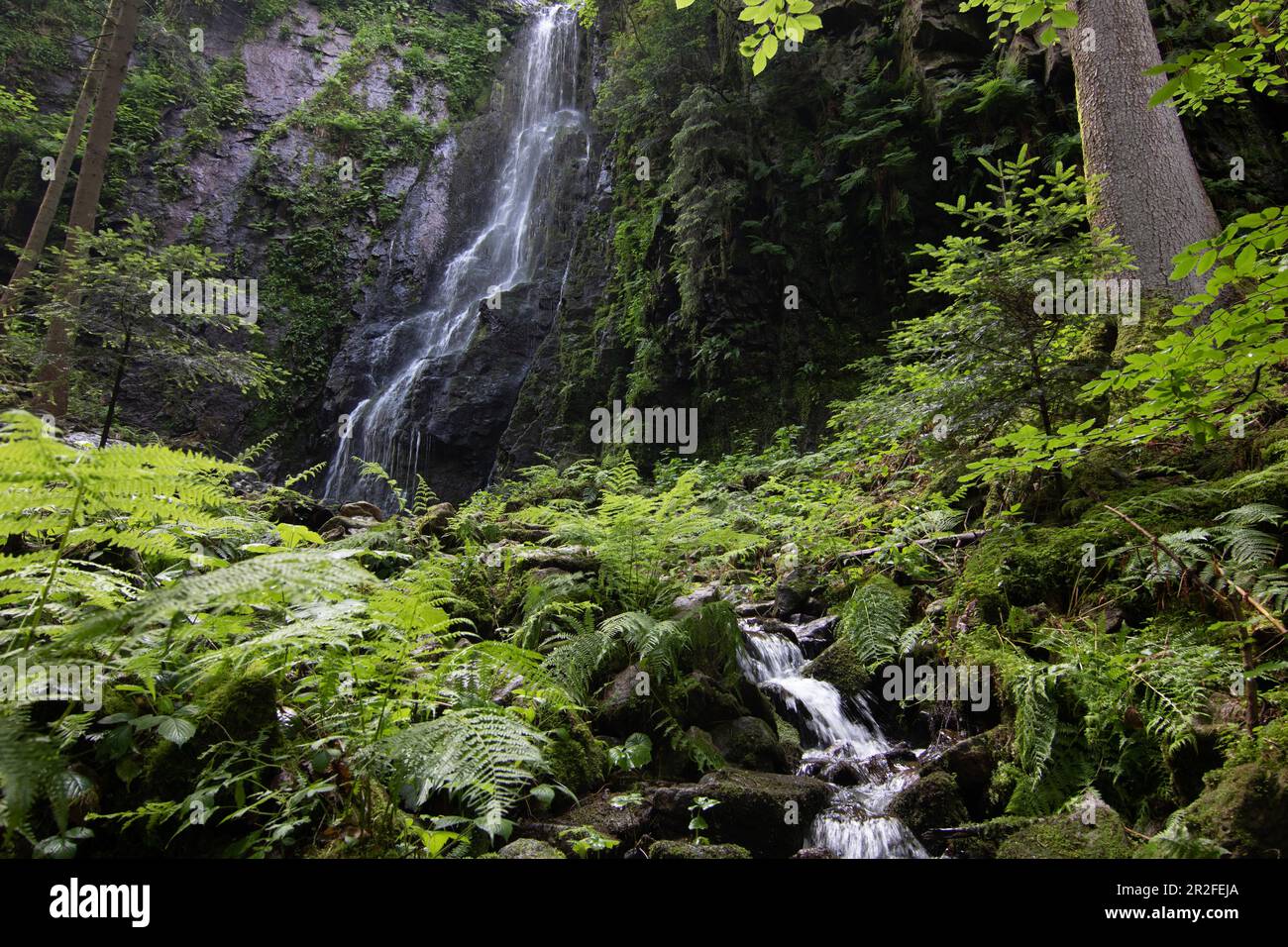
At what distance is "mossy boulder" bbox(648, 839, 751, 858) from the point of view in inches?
103

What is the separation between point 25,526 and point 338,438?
→ 59.1ft

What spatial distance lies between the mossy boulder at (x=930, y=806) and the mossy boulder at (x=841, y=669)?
1.26 meters

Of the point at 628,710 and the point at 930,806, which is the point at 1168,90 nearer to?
the point at 930,806

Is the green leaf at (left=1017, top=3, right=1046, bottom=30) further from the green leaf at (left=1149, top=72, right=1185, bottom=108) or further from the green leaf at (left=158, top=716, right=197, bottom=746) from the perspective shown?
the green leaf at (left=158, top=716, right=197, bottom=746)

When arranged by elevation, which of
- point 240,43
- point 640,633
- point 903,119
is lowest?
point 640,633

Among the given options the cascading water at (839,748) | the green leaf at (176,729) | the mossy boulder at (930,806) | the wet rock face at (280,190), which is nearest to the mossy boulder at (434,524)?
the cascading water at (839,748)

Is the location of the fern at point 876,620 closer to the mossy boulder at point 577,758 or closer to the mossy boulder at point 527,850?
the mossy boulder at point 577,758

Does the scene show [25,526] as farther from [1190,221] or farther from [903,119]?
[903,119]

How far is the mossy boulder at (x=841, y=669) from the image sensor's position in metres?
4.71

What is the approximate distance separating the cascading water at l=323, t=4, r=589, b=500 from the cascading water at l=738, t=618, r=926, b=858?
13821mm

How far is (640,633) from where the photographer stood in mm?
3848

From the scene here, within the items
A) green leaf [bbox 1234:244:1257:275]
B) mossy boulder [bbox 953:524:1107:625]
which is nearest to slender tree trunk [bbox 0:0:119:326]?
mossy boulder [bbox 953:524:1107:625]
